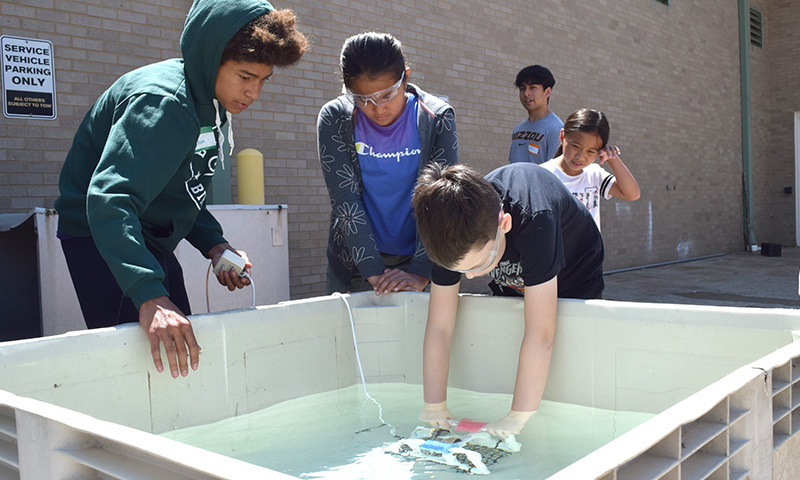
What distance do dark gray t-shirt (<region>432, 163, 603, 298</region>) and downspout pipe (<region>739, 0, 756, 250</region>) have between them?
479 inches

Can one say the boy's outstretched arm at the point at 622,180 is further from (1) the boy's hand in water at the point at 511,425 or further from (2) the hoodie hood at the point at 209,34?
(2) the hoodie hood at the point at 209,34

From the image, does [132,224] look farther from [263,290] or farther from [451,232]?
[263,290]

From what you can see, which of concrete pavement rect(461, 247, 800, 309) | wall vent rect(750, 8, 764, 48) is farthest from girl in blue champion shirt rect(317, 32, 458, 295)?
wall vent rect(750, 8, 764, 48)

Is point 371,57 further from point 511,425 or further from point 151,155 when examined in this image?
point 511,425

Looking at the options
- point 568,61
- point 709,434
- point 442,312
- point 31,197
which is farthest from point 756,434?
point 568,61

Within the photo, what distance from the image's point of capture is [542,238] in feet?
5.82

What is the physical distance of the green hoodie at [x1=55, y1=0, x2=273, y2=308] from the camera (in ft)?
4.99

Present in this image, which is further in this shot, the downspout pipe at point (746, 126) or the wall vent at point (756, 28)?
the wall vent at point (756, 28)

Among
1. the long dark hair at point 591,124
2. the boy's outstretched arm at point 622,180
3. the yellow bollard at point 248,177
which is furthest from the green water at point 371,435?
the yellow bollard at point 248,177

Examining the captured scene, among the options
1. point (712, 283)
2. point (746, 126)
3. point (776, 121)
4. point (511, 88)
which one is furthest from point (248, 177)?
point (776, 121)

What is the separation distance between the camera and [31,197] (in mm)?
3912

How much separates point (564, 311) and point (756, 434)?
79 centimetres

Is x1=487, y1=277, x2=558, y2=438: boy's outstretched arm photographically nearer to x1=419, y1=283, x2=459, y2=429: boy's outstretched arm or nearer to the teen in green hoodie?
x1=419, y1=283, x2=459, y2=429: boy's outstretched arm

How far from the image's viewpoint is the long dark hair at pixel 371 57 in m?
2.16
